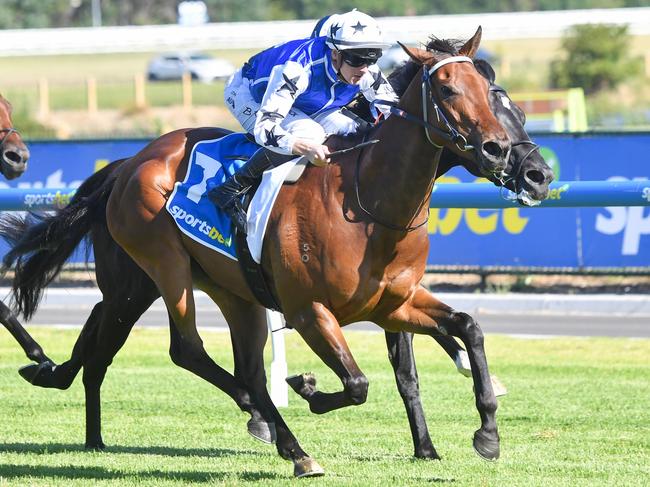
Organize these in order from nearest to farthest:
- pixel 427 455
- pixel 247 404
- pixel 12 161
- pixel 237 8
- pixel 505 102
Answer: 1. pixel 505 102
2. pixel 247 404
3. pixel 427 455
4. pixel 12 161
5. pixel 237 8

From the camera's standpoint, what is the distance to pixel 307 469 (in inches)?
240

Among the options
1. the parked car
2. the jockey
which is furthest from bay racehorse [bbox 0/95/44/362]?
the parked car

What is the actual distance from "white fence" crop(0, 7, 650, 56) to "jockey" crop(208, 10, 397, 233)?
4194 cm

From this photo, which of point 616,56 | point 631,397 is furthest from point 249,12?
point 631,397

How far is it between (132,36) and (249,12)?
44.5 ft

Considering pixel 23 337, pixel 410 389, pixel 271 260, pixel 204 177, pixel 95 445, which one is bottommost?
pixel 95 445

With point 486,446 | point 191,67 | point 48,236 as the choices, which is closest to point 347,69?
point 486,446

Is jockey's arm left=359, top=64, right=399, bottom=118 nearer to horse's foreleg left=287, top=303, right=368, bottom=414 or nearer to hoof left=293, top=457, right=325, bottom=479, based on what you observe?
horse's foreleg left=287, top=303, right=368, bottom=414

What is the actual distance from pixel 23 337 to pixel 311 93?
3.00m

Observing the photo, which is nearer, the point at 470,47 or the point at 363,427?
the point at 470,47

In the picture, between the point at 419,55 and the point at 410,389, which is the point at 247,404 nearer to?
the point at 410,389

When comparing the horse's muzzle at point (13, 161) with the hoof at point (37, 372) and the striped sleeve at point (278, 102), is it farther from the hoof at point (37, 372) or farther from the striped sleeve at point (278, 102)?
the striped sleeve at point (278, 102)

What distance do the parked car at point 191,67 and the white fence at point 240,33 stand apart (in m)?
1.77

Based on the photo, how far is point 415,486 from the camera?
232 inches
